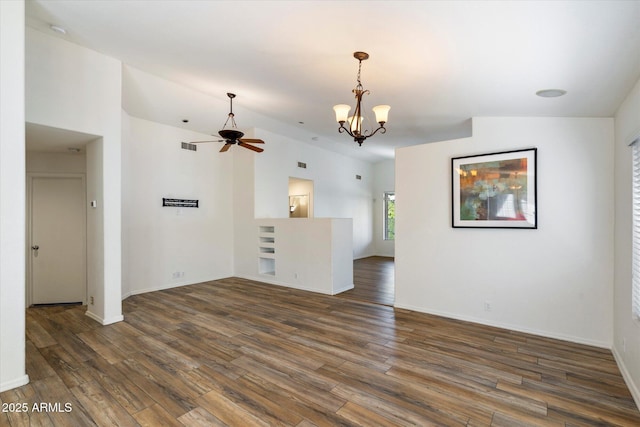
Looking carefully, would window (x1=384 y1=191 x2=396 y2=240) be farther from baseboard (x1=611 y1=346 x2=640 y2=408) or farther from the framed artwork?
baseboard (x1=611 y1=346 x2=640 y2=408)

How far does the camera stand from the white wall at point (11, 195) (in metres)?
2.57

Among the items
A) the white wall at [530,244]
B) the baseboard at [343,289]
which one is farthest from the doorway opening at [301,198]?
the white wall at [530,244]

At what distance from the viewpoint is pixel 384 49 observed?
3029mm

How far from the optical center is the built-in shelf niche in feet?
22.4

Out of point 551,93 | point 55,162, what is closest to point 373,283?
point 551,93

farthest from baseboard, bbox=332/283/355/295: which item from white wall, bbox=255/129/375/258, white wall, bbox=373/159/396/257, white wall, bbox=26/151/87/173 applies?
white wall, bbox=373/159/396/257

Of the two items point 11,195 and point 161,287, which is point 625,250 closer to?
point 11,195

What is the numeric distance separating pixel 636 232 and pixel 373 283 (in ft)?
15.1

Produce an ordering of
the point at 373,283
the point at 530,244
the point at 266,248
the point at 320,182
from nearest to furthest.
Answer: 1. the point at 530,244
2. the point at 373,283
3. the point at 266,248
4. the point at 320,182

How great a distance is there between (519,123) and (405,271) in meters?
2.61

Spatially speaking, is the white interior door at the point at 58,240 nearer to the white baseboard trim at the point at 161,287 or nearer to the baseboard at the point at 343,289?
the white baseboard trim at the point at 161,287

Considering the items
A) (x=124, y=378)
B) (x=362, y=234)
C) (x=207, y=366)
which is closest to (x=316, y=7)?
(x=207, y=366)

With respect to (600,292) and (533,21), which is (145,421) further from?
(600,292)

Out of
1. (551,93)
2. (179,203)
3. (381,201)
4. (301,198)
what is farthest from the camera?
(381,201)
